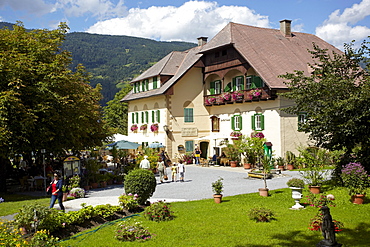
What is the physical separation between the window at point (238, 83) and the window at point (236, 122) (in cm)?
231

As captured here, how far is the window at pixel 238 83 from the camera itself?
31.1 metres

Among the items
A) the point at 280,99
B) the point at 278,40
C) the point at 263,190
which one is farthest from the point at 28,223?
the point at 278,40

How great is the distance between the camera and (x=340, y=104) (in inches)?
581

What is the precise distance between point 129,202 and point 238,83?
67.7ft

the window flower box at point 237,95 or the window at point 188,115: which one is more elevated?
the window flower box at point 237,95

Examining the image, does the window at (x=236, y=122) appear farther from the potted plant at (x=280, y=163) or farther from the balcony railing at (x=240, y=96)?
the potted plant at (x=280, y=163)

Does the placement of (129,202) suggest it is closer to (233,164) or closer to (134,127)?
(233,164)

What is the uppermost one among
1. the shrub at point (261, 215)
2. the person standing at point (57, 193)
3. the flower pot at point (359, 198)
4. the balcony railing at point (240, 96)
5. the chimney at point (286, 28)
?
the chimney at point (286, 28)

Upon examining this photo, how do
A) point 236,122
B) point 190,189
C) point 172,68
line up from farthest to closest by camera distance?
point 172,68 → point 236,122 → point 190,189

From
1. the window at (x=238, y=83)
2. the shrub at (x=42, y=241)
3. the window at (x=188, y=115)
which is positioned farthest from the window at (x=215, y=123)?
the shrub at (x=42, y=241)

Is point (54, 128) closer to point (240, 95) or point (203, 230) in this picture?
point (203, 230)

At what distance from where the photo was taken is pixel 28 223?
9.54 m

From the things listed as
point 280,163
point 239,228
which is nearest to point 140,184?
point 239,228

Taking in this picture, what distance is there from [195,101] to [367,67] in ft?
→ 67.8
